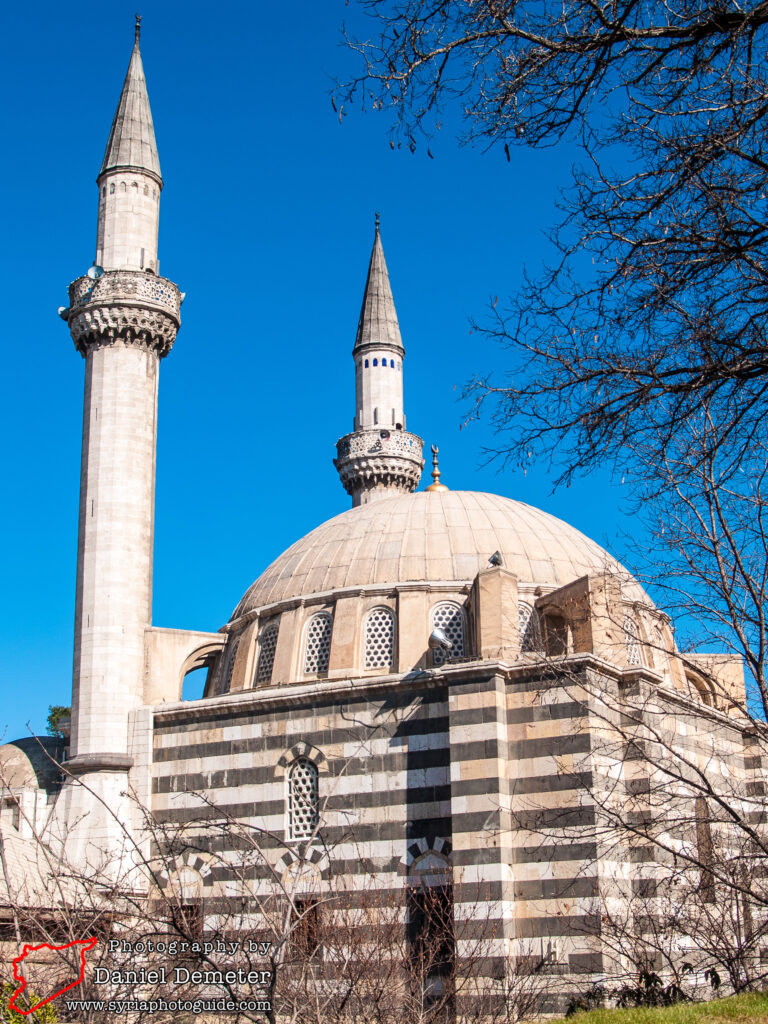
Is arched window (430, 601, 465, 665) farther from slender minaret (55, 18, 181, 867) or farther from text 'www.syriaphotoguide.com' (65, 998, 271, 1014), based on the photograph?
text 'www.syriaphotoguide.com' (65, 998, 271, 1014)

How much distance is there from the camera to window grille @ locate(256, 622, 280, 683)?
2438 cm

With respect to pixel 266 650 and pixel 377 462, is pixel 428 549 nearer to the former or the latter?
pixel 266 650

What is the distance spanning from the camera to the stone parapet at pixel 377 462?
35094 mm

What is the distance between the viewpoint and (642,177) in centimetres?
766

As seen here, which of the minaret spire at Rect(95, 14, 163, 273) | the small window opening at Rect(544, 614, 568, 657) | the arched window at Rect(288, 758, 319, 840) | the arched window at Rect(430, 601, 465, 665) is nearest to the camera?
the arched window at Rect(288, 758, 319, 840)

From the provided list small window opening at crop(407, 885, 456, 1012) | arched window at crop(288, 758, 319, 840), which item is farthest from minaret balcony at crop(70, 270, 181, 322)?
small window opening at crop(407, 885, 456, 1012)

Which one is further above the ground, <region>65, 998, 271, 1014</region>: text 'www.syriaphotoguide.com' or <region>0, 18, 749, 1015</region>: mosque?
<region>0, 18, 749, 1015</region>: mosque

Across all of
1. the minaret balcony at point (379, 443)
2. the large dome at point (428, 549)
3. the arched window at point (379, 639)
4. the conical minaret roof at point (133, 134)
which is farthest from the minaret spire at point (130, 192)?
the arched window at point (379, 639)

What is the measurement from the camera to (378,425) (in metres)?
35.5

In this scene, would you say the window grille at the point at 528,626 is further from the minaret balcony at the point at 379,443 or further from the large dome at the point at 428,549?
the minaret balcony at the point at 379,443

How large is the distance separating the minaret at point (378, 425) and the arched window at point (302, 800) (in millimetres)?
14760

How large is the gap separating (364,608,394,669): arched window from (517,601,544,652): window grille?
8.03 feet

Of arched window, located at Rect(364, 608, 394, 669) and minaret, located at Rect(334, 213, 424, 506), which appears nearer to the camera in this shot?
arched window, located at Rect(364, 608, 394, 669)

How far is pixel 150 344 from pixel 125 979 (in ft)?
65.9
